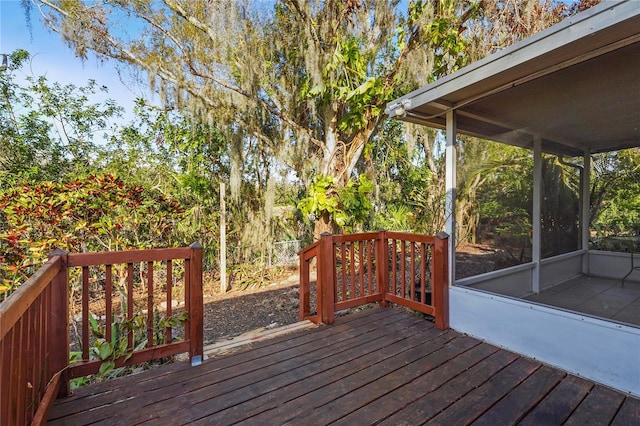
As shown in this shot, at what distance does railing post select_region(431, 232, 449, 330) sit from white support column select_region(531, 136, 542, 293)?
129cm

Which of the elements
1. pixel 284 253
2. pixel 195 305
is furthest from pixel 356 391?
pixel 284 253

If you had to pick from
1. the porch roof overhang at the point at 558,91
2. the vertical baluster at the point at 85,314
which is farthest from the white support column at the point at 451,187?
the vertical baluster at the point at 85,314

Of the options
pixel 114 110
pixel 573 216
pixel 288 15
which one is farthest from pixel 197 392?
pixel 114 110

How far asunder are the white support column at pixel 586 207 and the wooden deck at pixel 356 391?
2944 millimetres

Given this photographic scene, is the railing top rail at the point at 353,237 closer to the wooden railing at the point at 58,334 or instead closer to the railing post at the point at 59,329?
the wooden railing at the point at 58,334

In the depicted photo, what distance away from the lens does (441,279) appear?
2902 millimetres

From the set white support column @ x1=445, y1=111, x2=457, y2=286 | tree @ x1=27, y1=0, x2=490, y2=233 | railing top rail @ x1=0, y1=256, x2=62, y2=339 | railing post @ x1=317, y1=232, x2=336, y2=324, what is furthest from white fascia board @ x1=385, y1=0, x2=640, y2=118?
railing top rail @ x1=0, y1=256, x2=62, y2=339

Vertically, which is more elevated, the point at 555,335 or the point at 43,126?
the point at 43,126

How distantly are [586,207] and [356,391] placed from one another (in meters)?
4.31

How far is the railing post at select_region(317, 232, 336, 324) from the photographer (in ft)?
9.95

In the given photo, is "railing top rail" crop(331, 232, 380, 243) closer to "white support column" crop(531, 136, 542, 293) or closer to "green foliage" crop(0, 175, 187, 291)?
"white support column" crop(531, 136, 542, 293)

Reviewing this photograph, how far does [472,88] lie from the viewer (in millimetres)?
2609

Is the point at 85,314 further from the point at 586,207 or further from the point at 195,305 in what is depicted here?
the point at 586,207

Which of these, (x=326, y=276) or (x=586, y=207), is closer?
(x=326, y=276)
